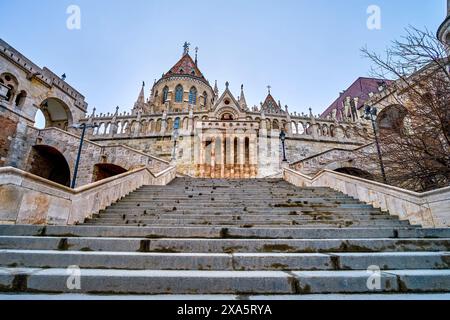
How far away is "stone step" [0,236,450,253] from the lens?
315cm

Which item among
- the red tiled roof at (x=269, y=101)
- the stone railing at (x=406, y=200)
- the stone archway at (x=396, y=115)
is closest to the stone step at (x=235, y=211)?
the stone railing at (x=406, y=200)

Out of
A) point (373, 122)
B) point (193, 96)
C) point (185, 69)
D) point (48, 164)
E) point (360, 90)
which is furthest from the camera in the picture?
point (185, 69)

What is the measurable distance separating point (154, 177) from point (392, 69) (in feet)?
33.0

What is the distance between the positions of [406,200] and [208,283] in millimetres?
5399

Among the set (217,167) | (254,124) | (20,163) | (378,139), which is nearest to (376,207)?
(378,139)

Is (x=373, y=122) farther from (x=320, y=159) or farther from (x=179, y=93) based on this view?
(x=179, y=93)

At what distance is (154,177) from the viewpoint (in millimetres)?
10445

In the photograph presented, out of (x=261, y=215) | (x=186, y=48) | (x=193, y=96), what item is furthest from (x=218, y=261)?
(x=186, y=48)

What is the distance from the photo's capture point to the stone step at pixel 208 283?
221cm

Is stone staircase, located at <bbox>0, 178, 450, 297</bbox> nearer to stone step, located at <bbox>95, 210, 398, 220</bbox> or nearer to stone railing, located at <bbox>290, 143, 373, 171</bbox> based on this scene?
stone step, located at <bbox>95, 210, 398, 220</bbox>

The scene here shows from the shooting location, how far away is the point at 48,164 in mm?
19500

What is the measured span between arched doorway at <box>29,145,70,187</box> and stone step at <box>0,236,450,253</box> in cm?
1757

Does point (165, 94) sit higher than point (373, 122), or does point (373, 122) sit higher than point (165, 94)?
point (165, 94)

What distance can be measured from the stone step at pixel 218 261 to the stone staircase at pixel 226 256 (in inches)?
0.4
